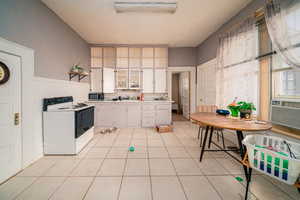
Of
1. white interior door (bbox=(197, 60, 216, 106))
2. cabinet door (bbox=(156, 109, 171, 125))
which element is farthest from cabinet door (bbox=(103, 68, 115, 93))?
white interior door (bbox=(197, 60, 216, 106))

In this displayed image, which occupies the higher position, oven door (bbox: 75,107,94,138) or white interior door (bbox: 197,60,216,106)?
white interior door (bbox: 197,60,216,106)

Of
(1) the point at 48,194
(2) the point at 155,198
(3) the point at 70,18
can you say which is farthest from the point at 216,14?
(1) the point at 48,194

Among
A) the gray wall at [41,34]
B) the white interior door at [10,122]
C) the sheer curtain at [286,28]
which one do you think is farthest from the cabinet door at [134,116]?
the sheer curtain at [286,28]

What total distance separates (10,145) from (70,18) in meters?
2.72

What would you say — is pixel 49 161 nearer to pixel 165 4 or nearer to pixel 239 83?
pixel 165 4

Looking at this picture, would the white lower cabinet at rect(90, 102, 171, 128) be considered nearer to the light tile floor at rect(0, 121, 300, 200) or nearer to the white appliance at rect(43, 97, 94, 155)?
the light tile floor at rect(0, 121, 300, 200)

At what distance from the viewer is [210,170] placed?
1.91 m

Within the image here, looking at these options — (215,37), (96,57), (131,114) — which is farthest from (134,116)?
(215,37)

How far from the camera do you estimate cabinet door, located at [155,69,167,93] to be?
14.6 ft

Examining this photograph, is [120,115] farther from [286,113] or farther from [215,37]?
[286,113]

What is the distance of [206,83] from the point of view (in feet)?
13.1

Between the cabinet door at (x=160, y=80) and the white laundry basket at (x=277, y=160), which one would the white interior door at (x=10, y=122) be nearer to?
the white laundry basket at (x=277, y=160)

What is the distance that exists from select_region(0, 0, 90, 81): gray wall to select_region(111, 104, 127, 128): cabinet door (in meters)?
1.68

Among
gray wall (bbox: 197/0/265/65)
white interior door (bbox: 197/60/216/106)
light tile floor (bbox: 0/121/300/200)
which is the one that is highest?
gray wall (bbox: 197/0/265/65)
